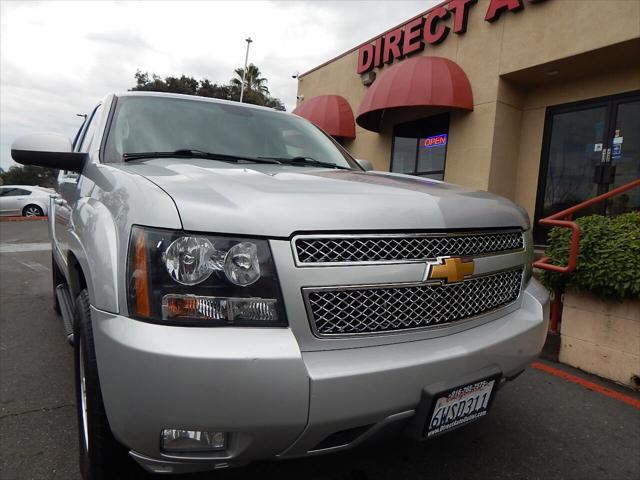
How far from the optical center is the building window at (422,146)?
9.42 m

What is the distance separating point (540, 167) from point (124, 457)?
849 centimetres

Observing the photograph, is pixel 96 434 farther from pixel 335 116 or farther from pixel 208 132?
pixel 335 116

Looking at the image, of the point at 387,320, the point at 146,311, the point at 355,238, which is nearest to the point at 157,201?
the point at 146,311

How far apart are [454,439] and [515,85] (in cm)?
773

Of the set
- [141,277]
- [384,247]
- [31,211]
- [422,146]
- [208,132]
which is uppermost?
[422,146]

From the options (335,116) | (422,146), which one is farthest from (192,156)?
(335,116)

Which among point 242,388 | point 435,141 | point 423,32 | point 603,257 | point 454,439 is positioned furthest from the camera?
point 435,141

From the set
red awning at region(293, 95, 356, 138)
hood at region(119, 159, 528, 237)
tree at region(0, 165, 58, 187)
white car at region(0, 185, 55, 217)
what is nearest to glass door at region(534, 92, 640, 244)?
red awning at region(293, 95, 356, 138)

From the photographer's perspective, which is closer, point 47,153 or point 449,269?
point 449,269

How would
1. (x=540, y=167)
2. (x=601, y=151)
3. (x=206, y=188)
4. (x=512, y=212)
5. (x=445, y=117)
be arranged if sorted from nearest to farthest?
(x=206, y=188) < (x=512, y=212) < (x=601, y=151) < (x=540, y=167) < (x=445, y=117)

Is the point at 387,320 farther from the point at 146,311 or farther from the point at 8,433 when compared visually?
the point at 8,433

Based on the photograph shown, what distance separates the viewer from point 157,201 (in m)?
1.31

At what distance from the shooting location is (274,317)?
4.25 ft

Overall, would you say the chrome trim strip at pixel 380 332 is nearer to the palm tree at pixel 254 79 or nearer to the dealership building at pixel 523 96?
the dealership building at pixel 523 96
